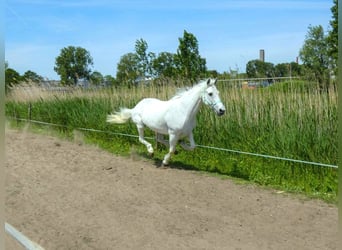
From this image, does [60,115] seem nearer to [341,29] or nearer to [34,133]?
[34,133]

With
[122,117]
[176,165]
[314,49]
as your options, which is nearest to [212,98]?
[176,165]

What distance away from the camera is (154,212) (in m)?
4.84

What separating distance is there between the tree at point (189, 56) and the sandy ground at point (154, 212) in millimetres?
8086

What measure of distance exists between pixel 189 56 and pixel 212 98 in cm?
880

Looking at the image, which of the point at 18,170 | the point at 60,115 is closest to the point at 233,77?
the point at 18,170

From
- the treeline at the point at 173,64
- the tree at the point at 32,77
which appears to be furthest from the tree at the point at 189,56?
the tree at the point at 32,77

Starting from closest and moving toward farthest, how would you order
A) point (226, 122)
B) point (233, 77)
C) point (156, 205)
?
point (156, 205) < point (226, 122) < point (233, 77)

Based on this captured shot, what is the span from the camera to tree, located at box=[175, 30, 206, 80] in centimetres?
1514

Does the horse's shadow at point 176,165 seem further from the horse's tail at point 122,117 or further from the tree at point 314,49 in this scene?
the tree at point 314,49

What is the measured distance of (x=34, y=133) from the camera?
1355 cm

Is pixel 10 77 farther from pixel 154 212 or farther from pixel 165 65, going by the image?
pixel 154 212

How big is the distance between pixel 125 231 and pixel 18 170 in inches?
156

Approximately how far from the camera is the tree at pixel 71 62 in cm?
1750

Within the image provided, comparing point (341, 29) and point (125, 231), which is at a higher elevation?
point (341, 29)
